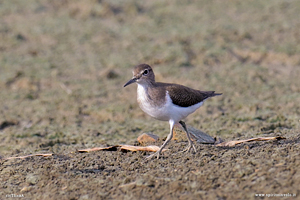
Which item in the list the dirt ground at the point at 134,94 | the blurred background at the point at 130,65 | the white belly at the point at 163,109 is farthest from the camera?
the blurred background at the point at 130,65

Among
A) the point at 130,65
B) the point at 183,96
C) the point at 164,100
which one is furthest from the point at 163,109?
the point at 130,65

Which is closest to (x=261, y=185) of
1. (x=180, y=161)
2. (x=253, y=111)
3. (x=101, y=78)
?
(x=180, y=161)

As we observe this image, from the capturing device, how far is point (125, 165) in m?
5.15

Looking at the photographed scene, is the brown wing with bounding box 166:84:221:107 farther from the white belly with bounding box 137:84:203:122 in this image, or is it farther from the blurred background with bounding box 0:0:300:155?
the blurred background with bounding box 0:0:300:155

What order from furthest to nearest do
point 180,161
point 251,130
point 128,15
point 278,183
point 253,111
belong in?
point 128,15 < point 253,111 < point 251,130 < point 180,161 < point 278,183

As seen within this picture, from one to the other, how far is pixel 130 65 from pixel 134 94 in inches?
48.6

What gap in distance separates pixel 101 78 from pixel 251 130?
3.79m

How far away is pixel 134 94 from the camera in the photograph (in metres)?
8.77

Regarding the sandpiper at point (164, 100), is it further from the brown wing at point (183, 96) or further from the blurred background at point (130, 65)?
the blurred background at point (130, 65)

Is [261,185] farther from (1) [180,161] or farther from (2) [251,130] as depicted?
(2) [251,130]

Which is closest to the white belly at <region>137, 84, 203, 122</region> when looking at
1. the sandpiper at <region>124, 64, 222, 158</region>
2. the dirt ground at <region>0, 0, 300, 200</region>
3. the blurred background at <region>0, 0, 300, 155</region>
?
the sandpiper at <region>124, 64, 222, 158</region>

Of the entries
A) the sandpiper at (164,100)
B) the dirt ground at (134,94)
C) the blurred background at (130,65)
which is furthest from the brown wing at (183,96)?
the blurred background at (130,65)

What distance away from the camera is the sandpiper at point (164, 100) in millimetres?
5398

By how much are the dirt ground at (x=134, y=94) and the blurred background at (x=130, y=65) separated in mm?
26
